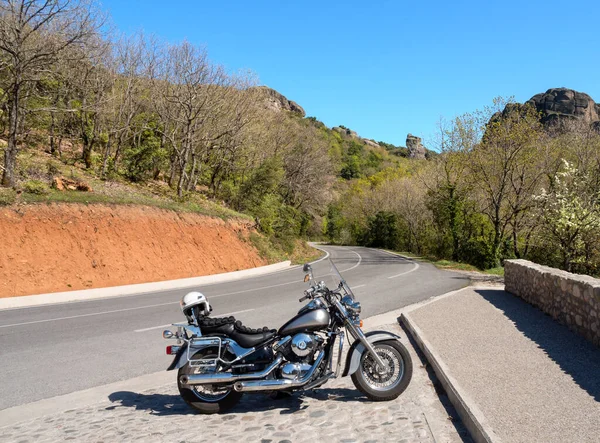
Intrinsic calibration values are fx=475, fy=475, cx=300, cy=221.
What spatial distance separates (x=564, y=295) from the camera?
9500 millimetres

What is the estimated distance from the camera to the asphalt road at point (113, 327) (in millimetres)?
6957

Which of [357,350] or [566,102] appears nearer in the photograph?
[357,350]

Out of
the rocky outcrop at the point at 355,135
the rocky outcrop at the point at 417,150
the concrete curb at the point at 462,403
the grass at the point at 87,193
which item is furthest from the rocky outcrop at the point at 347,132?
the concrete curb at the point at 462,403

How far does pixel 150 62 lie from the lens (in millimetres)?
31500

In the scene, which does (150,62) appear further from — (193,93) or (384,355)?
(384,355)

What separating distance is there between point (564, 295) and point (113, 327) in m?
9.41

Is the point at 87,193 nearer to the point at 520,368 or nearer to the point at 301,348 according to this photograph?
the point at 301,348

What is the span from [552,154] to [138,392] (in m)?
27.5

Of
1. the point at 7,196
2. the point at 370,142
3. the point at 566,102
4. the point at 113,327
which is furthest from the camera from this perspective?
the point at 370,142

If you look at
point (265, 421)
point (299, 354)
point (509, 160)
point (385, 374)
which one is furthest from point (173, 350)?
point (509, 160)

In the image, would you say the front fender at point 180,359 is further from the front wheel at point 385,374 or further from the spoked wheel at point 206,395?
the front wheel at point 385,374

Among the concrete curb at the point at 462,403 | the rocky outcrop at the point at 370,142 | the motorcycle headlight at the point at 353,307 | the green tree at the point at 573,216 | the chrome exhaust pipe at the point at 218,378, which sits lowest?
the concrete curb at the point at 462,403

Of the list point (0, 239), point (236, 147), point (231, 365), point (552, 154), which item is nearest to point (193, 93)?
point (236, 147)

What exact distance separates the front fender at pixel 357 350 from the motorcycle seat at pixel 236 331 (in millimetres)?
917
